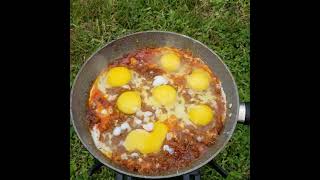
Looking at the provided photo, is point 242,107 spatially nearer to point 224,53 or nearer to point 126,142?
point 126,142

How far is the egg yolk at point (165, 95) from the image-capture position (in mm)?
3361

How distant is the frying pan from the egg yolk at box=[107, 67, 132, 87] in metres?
0.11

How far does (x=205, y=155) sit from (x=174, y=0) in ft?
7.11

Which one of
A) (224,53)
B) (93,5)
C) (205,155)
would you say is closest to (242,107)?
(205,155)

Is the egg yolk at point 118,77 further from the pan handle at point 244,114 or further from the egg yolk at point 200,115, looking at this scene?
the pan handle at point 244,114

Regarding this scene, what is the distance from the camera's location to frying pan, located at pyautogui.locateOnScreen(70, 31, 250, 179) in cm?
319

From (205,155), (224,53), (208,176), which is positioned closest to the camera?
(205,155)

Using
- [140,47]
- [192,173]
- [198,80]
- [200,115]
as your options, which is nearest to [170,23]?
[140,47]

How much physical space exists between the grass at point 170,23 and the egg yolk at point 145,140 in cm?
162

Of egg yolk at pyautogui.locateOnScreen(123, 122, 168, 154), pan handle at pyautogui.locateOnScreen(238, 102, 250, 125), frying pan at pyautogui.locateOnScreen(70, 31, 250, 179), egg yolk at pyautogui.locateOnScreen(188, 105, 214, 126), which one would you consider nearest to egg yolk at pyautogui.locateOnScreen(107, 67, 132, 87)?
frying pan at pyautogui.locateOnScreen(70, 31, 250, 179)

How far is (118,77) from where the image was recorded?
3416mm

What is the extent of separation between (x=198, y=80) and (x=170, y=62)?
10.5 inches

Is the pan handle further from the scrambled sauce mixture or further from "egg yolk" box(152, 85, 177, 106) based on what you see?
"egg yolk" box(152, 85, 177, 106)

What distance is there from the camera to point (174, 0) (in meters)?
4.84
